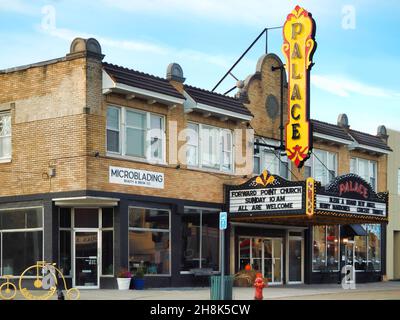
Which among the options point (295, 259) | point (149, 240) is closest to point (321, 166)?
point (295, 259)

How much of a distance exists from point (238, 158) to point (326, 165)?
25.1 ft

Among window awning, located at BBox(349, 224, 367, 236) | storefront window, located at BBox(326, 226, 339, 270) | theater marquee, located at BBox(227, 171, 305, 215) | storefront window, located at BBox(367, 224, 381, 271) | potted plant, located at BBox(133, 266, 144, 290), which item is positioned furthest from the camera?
storefront window, located at BBox(367, 224, 381, 271)

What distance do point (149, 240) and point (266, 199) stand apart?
205 inches

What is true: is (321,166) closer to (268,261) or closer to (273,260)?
(273,260)

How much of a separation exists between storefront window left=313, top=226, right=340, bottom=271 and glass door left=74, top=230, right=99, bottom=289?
45.6 ft

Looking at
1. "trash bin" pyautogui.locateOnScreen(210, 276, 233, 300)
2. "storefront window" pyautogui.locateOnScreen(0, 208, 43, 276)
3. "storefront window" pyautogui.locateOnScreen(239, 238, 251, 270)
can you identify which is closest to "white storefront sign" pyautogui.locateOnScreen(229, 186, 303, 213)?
"storefront window" pyautogui.locateOnScreen(239, 238, 251, 270)

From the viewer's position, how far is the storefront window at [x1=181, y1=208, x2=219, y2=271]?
101 ft

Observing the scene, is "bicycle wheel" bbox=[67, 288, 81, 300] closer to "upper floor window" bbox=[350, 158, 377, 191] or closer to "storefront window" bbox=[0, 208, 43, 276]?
"storefront window" bbox=[0, 208, 43, 276]

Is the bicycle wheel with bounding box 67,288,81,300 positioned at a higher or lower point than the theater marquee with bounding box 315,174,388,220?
lower

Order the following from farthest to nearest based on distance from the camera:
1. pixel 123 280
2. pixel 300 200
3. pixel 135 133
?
1. pixel 300 200
2. pixel 135 133
3. pixel 123 280

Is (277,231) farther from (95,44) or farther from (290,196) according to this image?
(95,44)

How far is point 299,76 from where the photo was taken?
32.0 meters

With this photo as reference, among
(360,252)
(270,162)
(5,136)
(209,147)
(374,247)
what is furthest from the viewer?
(374,247)

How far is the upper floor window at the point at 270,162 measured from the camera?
3499 cm
